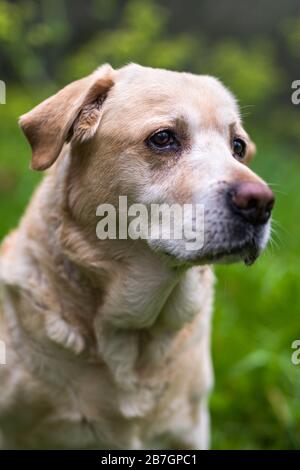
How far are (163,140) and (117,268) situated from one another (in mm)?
534

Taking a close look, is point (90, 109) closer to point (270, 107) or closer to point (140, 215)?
point (140, 215)

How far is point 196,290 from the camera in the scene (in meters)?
3.26

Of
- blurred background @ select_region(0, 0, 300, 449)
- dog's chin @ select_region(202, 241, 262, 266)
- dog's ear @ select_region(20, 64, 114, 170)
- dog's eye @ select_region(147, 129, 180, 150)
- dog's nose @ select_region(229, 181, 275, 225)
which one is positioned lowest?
dog's chin @ select_region(202, 241, 262, 266)

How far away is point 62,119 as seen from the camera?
9.68 ft

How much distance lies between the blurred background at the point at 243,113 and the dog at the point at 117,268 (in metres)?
0.50

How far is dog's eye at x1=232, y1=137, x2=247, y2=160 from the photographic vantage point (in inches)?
123

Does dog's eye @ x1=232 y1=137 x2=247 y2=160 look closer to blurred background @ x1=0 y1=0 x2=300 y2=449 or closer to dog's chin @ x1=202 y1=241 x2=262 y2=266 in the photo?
blurred background @ x1=0 y1=0 x2=300 y2=449

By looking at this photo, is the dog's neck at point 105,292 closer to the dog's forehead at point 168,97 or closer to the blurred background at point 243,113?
the dog's forehead at point 168,97

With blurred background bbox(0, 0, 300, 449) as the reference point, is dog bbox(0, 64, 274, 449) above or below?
below

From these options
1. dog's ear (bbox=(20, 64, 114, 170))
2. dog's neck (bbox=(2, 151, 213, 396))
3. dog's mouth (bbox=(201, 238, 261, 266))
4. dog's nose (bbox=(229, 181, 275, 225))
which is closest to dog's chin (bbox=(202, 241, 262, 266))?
dog's mouth (bbox=(201, 238, 261, 266))

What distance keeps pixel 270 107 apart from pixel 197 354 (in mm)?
9306

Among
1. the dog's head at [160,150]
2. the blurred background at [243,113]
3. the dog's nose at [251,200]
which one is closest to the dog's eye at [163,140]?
the dog's head at [160,150]

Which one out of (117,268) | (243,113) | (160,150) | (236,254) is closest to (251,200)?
(236,254)
